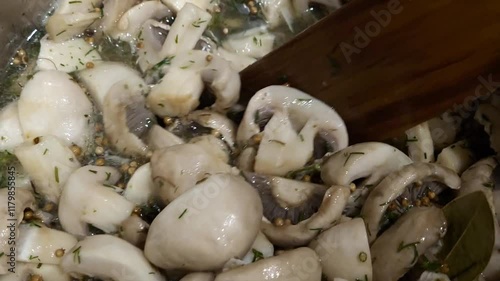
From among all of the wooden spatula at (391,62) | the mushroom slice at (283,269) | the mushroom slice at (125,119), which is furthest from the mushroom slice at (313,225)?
the mushroom slice at (125,119)

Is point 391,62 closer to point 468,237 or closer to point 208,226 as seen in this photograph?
point 468,237

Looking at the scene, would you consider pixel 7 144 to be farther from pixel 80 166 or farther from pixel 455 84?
pixel 455 84

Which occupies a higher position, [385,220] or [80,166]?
[80,166]

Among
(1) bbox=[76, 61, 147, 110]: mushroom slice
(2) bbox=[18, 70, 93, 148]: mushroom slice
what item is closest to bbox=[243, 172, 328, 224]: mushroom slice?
(1) bbox=[76, 61, 147, 110]: mushroom slice

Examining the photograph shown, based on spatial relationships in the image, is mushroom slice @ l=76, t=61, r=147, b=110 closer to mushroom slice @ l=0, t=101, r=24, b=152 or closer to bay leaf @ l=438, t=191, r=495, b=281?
mushroom slice @ l=0, t=101, r=24, b=152

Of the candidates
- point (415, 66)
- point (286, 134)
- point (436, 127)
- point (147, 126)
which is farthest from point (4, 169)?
point (436, 127)
